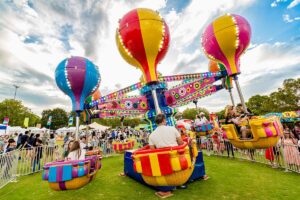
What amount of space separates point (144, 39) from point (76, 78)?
2.43m

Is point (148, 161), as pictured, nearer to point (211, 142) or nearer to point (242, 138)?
point (242, 138)

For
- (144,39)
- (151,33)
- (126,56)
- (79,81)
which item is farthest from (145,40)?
(79,81)

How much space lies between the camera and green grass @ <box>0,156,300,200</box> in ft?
13.1

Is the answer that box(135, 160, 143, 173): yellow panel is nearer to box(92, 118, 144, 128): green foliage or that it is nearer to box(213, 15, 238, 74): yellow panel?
box(213, 15, 238, 74): yellow panel

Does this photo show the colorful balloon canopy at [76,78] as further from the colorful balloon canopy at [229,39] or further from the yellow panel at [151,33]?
the colorful balloon canopy at [229,39]

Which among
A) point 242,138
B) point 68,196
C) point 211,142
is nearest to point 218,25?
point 242,138

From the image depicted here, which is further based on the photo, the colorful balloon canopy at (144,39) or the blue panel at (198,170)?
the blue panel at (198,170)

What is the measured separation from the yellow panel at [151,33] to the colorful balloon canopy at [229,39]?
1.48 meters

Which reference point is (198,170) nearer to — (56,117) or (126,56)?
(126,56)

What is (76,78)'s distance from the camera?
16.6ft

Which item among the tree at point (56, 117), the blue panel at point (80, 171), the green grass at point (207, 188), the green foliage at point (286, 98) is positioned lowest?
the green grass at point (207, 188)

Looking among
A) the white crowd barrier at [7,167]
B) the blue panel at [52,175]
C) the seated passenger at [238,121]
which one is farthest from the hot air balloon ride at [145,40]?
the white crowd barrier at [7,167]

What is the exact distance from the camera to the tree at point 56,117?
53.9m

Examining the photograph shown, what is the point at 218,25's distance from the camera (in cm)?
450
